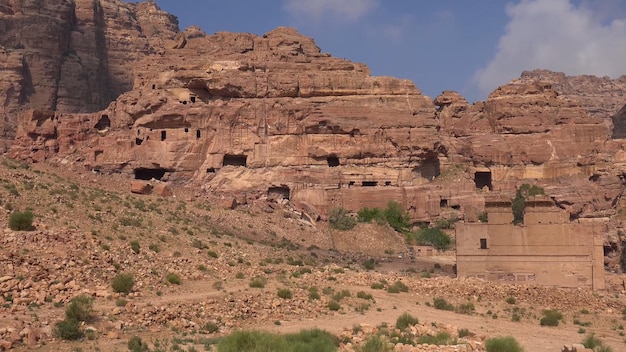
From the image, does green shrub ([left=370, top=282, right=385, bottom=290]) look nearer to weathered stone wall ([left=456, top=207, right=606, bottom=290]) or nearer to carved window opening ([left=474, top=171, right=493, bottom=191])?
weathered stone wall ([left=456, top=207, right=606, bottom=290])

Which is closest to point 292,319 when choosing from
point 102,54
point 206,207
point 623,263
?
point 206,207

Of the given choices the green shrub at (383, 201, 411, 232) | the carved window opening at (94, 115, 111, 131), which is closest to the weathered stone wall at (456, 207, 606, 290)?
the green shrub at (383, 201, 411, 232)

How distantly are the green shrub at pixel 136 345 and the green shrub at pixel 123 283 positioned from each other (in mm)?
4260

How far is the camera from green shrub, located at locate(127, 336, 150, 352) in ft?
50.2

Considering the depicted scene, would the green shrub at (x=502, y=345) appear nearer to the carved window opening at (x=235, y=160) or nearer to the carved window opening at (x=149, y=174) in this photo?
the carved window opening at (x=235, y=160)

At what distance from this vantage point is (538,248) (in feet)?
94.0

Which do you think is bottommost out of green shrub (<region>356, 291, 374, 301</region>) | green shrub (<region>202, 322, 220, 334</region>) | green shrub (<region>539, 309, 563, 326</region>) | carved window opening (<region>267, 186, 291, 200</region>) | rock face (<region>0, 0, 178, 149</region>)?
green shrub (<region>539, 309, 563, 326</region>)

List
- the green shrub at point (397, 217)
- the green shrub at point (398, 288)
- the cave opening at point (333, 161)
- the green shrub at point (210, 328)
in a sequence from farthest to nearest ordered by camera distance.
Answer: the cave opening at point (333, 161), the green shrub at point (397, 217), the green shrub at point (398, 288), the green shrub at point (210, 328)

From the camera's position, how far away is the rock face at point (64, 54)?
75625 millimetres

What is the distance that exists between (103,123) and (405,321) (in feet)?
116

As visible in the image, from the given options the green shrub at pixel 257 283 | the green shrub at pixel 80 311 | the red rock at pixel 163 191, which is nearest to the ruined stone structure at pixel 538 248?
the green shrub at pixel 257 283

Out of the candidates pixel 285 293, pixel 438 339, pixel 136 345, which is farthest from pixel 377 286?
pixel 136 345

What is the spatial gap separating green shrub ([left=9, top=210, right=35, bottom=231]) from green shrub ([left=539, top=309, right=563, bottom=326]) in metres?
16.7

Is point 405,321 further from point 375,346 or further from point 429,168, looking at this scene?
point 429,168
